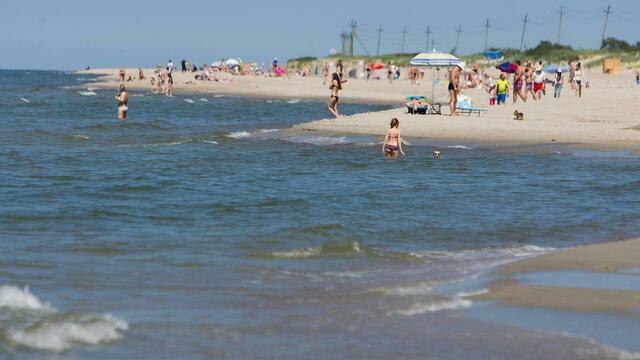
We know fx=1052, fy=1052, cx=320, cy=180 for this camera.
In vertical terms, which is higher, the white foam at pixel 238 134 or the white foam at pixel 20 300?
the white foam at pixel 20 300

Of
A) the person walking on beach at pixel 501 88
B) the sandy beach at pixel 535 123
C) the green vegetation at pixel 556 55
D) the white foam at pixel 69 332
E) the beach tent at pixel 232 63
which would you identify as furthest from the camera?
the beach tent at pixel 232 63

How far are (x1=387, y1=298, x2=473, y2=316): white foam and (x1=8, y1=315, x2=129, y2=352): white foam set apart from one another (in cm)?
228

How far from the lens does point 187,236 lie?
42.0ft

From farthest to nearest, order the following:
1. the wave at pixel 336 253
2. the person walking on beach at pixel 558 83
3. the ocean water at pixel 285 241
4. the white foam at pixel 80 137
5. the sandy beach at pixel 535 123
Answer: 1. the person walking on beach at pixel 558 83
2. the white foam at pixel 80 137
3. the sandy beach at pixel 535 123
4. the wave at pixel 336 253
5. the ocean water at pixel 285 241

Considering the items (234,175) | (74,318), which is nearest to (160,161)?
(234,175)

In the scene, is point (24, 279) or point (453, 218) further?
point (453, 218)

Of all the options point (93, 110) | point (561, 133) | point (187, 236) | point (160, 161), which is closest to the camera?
point (187, 236)

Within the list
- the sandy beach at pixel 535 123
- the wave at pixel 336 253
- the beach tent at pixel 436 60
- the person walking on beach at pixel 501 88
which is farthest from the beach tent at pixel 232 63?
the wave at pixel 336 253

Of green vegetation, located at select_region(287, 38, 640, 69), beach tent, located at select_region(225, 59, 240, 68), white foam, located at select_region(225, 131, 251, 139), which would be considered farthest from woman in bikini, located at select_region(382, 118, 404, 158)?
beach tent, located at select_region(225, 59, 240, 68)

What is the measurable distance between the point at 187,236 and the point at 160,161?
1045 centimetres

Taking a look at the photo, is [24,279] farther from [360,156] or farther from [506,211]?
[360,156]

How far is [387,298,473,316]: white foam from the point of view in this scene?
28.4ft

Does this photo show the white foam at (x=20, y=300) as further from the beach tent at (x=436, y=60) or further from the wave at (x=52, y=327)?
the beach tent at (x=436, y=60)

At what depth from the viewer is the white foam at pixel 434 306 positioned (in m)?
8.66
